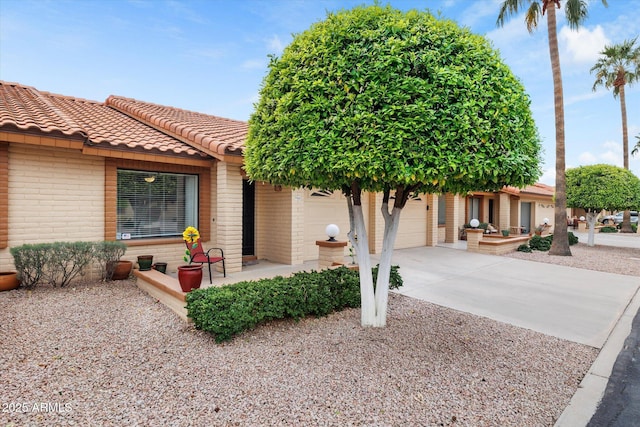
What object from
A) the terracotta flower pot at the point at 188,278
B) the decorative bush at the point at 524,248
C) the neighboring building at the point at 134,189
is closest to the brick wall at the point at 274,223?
the neighboring building at the point at 134,189

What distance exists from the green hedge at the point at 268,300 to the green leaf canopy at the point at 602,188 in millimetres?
15610

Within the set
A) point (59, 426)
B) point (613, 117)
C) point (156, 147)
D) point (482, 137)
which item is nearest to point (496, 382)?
point (482, 137)

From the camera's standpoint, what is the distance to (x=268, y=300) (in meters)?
4.64

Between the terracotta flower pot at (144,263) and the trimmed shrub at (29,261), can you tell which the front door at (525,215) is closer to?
the terracotta flower pot at (144,263)

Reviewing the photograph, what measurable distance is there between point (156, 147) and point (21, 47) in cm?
686

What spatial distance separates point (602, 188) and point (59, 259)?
2037cm

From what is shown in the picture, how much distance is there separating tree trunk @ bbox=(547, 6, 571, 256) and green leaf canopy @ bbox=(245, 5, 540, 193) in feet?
35.3

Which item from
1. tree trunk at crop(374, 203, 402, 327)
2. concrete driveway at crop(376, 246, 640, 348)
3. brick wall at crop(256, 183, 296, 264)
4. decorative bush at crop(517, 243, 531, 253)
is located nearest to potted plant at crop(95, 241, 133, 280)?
brick wall at crop(256, 183, 296, 264)

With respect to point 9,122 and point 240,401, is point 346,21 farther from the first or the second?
point 9,122

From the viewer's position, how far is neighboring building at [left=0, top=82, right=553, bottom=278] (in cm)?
666

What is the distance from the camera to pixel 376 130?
3.43 meters

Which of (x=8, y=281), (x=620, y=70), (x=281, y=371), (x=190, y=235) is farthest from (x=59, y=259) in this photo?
(x=620, y=70)

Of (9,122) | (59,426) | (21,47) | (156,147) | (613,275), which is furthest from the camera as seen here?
(21,47)

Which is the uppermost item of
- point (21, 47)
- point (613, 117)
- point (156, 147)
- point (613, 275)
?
point (613, 117)
